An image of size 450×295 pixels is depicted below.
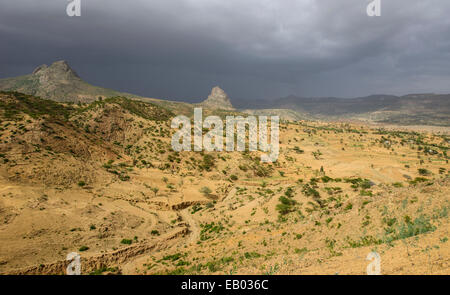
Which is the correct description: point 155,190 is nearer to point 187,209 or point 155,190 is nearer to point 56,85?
point 187,209

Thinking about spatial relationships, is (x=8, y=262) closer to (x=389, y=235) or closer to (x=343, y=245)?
(x=343, y=245)

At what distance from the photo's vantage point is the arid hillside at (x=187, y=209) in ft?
41.6

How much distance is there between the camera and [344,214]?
57.7ft

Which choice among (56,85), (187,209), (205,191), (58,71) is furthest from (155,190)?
(58,71)

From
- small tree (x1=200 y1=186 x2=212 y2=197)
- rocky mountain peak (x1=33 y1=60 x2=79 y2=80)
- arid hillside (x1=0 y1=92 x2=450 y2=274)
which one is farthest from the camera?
rocky mountain peak (x1=33 y1=60 x2=79 y2=80)

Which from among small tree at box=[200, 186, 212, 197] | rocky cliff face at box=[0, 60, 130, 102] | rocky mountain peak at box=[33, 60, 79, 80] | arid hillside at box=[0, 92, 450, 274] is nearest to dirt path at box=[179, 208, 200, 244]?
arid hillside at box=[0, 92, 450, 274]

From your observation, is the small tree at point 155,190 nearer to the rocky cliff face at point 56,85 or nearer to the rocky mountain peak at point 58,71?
the rocky cliff face at point 56,85

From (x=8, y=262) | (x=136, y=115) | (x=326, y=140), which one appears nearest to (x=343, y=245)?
(x=8, y=262)

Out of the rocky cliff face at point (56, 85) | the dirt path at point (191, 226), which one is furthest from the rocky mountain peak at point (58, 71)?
the dirt path at point (191, 226)

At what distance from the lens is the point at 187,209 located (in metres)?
A: 34.3

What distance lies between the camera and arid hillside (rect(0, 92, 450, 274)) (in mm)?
12672

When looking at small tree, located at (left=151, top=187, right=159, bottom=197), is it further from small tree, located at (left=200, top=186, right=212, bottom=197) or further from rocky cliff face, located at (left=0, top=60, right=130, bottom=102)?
rocky cliff face, located at (left=0, top=60, right=130, bottom=102)

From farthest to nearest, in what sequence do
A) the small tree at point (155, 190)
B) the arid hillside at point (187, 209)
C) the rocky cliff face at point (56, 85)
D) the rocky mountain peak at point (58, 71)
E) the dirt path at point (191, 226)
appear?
1. the rocky mountain peak at point (58, 71)
2. the rocky cliff face at point (56, 85)
3. the small tree at point (155, 190)
4. the dirt path at point (191, 226)
5. the arid hillside at point (187, 209)

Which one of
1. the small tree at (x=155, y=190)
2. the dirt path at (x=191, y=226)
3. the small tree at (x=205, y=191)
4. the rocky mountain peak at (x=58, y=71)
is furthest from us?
the rocky mountain peak at (x=58, y=71)
